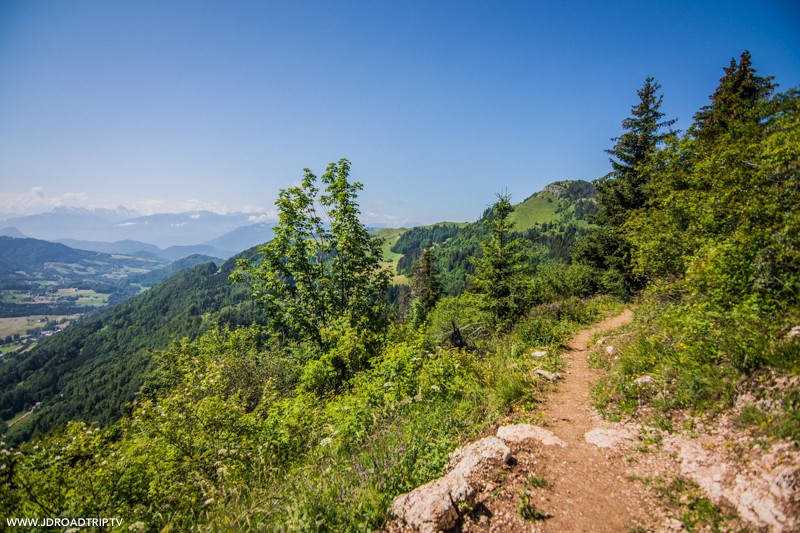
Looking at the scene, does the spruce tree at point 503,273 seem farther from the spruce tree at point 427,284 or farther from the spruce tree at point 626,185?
the spruce tree at point 427,284

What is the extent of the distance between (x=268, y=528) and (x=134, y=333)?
683ft

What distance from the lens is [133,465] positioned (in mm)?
6574

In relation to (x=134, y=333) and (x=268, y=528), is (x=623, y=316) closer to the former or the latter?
(x=268, y=528)

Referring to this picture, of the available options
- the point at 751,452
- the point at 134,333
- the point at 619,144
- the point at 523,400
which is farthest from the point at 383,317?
the point at 134,333

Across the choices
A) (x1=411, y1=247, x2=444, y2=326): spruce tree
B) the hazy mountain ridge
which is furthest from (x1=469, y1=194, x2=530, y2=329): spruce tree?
the hazy mountain ridge

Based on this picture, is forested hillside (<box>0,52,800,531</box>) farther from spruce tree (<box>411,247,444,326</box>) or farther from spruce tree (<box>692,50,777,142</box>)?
spruce tree (<box>411,247,444,326</box>)

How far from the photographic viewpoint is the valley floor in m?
3.35

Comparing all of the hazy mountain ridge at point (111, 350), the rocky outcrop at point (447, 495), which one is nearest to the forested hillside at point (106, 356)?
the hazy mountain ridge at point (111, 350)

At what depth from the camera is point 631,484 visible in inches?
170

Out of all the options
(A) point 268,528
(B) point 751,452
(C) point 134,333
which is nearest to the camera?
(B) point 751,452

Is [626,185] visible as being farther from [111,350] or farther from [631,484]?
[111,350]

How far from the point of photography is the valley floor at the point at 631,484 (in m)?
3.35

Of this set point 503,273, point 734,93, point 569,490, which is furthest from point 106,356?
point 734,93

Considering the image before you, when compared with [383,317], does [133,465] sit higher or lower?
lower
